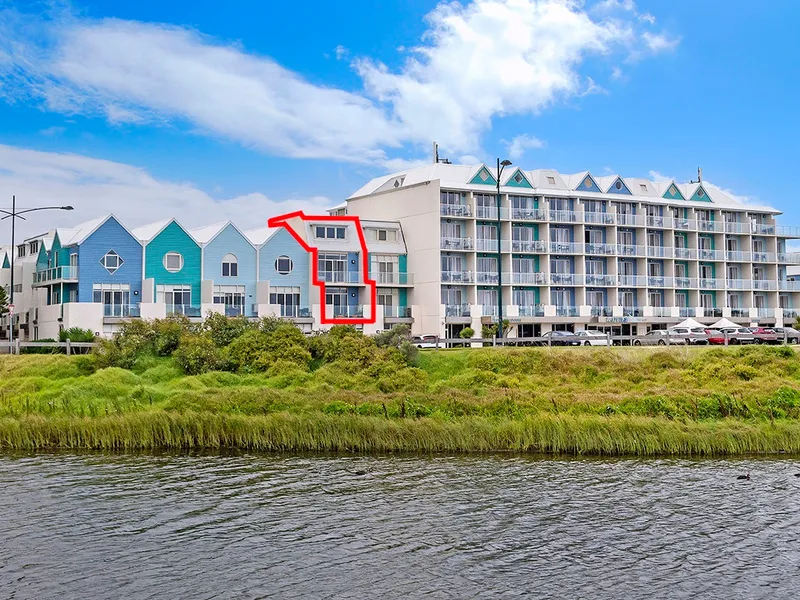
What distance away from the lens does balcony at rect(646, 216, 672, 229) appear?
286 ft

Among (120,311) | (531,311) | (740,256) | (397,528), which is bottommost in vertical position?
(397,528)

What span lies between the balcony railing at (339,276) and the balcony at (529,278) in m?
13.8

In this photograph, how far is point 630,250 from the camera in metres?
86.1

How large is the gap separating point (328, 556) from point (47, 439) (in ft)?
54.1

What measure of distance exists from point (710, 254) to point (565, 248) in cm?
1709

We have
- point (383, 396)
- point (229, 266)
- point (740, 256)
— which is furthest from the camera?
point (740, 256)

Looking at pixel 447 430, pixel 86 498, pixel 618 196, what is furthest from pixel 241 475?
pixel 618 196

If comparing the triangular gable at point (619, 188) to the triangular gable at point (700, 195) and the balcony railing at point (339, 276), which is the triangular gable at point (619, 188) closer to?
the triangular gable at point (700, 195)

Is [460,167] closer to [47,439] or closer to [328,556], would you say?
[47,439]

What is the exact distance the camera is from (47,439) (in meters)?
31.3

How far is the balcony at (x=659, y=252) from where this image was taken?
86.8m

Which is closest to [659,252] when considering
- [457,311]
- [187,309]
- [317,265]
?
[457,311]

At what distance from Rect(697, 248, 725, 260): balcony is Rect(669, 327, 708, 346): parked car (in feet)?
69.0

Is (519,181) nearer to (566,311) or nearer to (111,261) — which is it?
(566,311)
